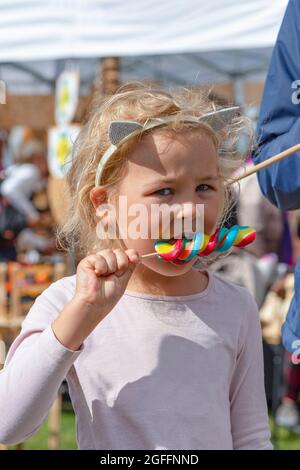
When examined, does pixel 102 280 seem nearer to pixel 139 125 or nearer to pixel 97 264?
pixel 97 264

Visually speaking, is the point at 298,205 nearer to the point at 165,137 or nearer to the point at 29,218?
the point at 165,137

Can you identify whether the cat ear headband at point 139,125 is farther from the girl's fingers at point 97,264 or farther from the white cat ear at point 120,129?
the girl's fingers at point 97,264

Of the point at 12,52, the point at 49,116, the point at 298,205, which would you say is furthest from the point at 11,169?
the point at 298,205

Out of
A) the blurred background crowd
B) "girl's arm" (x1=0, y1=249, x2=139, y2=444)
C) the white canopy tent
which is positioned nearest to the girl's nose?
Result: "girl's arm" (x1=0, y1=249, x2=139, y2=444)

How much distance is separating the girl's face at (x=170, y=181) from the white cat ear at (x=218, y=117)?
4 cm

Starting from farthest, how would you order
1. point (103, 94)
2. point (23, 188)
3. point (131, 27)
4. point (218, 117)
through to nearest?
point (23, 188), point (103, 94), point (131, 27), point (218, 117)

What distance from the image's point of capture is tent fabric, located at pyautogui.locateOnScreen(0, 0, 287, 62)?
2830 mm

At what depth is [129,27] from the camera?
9.53 ft

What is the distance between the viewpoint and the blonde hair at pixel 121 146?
1292 millimetres

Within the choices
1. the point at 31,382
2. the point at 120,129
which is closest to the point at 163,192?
the point at 120,129

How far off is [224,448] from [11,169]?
17.1ft

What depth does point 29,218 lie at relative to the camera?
5.75 m

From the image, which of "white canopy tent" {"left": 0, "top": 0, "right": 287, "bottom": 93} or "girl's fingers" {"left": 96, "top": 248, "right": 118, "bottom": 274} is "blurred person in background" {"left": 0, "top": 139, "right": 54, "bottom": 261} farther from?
"girl's fingers" {"left": 96, "top": 248, "right": 118, "bottom": 274}

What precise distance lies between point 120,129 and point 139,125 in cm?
3
